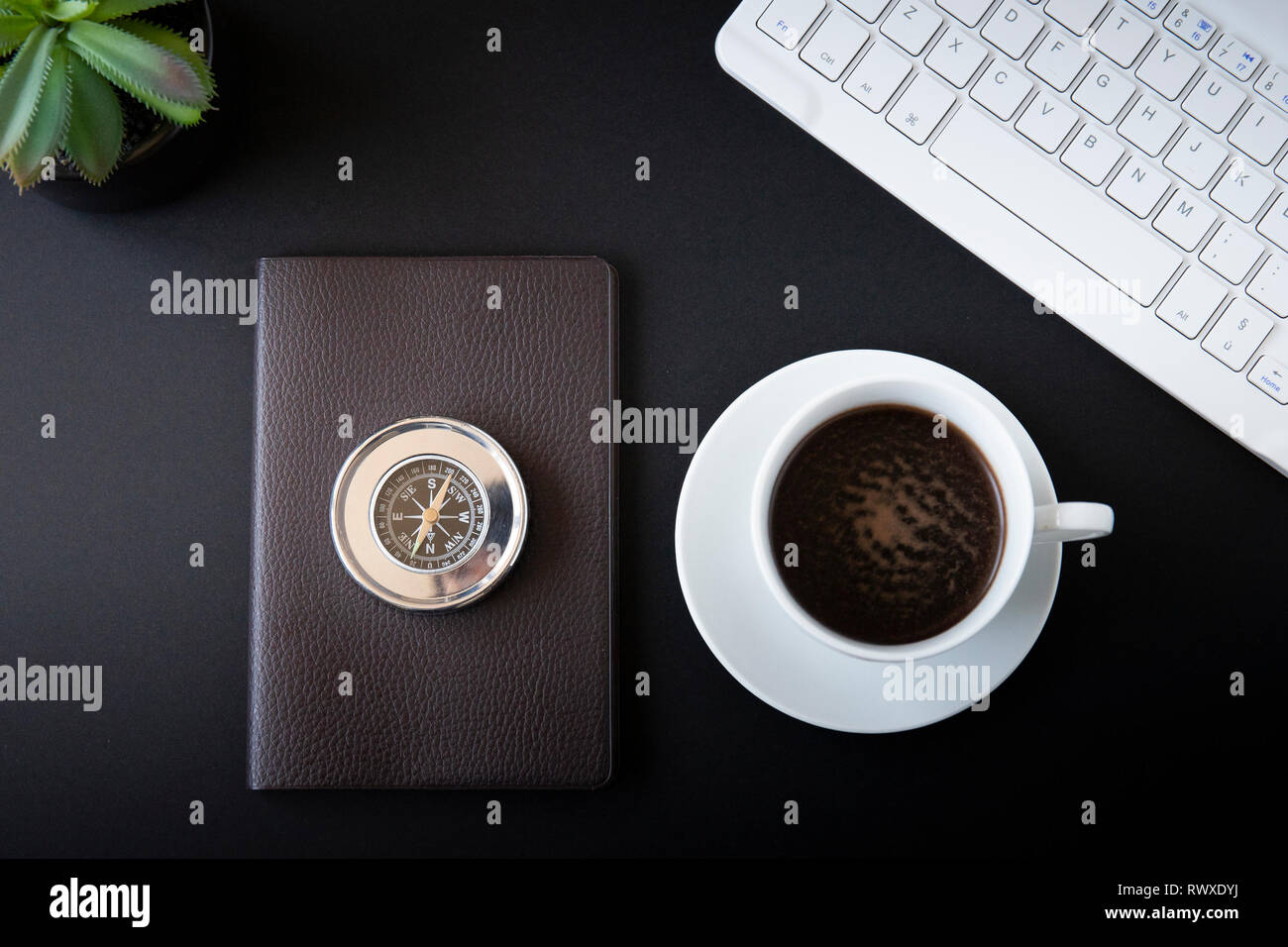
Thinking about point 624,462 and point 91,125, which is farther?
point 624,462

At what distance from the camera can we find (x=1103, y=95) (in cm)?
65

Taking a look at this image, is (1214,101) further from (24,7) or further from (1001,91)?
(24,7)

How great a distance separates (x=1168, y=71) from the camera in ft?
2.13

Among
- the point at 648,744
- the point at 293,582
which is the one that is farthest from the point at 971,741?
the point at 293,582

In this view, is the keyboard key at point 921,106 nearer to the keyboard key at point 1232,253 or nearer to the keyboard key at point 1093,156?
the keyboard key at point 1093,156

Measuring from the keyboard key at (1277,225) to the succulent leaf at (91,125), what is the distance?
2.66ft

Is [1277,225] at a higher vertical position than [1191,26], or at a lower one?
lower

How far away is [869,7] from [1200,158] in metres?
0.27

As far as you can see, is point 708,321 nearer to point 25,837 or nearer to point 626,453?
point 626,453

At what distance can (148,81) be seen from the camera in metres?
0.56

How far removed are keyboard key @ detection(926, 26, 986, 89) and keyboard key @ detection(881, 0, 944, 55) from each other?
0.01 meters

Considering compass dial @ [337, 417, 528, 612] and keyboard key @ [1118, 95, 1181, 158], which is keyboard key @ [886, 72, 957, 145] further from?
compass dial @ [337, 417, 528, 612]

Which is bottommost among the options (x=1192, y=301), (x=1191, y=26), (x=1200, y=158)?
(x=1192, y=301)

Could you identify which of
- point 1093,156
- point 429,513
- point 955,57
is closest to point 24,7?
point 429,513
